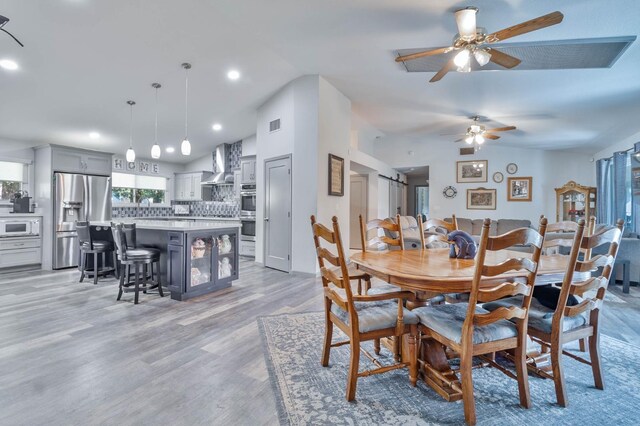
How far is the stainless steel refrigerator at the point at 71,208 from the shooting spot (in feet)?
17.9

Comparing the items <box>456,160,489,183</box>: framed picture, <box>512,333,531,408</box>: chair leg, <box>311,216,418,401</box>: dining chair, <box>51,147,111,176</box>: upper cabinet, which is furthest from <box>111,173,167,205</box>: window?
<box>456,160,489,183</box>: framed picture

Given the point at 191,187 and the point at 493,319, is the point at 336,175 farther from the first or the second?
the point at 191,187

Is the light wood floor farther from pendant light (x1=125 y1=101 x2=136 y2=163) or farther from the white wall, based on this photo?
the white wall

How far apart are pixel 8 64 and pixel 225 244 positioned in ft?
11.0

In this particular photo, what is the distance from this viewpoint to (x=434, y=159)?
8.98 m

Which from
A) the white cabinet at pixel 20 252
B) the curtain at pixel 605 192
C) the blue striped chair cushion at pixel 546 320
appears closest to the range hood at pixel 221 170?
the white cabinet at pixel 20 252

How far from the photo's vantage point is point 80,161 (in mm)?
5840

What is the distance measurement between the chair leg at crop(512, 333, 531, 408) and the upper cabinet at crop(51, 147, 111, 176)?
7088mm

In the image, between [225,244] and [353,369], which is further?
[225,244]

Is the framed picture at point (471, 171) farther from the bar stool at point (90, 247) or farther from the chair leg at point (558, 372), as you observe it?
the bar stool at point (90, 247)

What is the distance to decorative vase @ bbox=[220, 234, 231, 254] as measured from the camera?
13.6 ft

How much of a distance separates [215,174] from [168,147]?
4.07 feet

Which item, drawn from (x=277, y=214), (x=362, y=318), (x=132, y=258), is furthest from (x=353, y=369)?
(x=277, y=214)

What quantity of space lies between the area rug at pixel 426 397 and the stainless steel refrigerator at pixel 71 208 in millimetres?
5264
